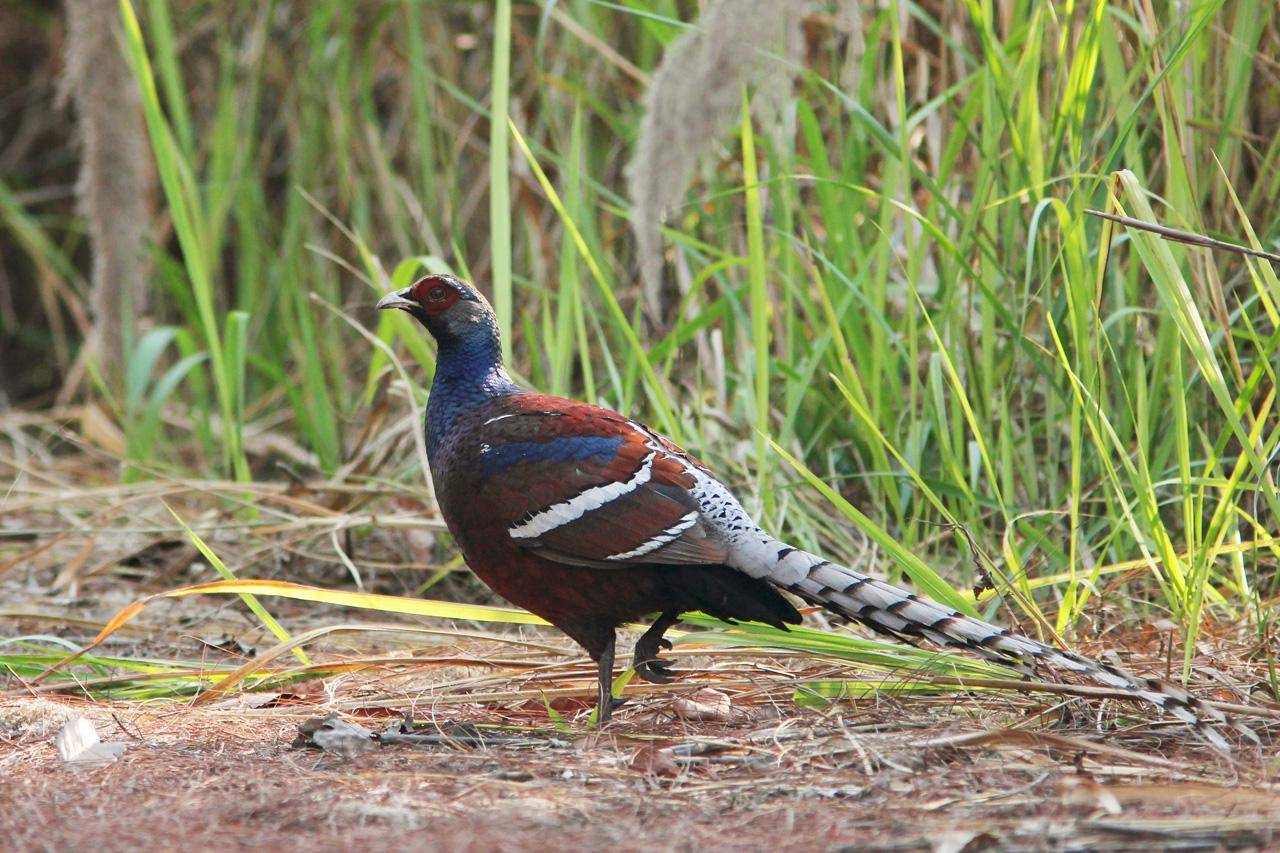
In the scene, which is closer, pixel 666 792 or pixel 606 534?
pixel 666 792

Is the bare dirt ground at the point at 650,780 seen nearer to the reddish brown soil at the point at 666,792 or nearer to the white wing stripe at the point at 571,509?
the reddish brown soil at the point at 666,792

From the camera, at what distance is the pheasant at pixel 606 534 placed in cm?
299

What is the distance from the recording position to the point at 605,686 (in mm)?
3027

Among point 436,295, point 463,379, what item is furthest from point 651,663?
point 436,295

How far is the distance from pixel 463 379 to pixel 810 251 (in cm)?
101

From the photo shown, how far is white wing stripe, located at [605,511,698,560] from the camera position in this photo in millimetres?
3016

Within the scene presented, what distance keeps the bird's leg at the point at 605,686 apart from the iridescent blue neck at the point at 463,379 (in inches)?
28.5

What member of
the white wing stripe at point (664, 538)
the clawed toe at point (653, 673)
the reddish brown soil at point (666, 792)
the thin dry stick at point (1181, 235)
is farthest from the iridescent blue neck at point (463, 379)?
the thin dry stick at point (1181, 235)

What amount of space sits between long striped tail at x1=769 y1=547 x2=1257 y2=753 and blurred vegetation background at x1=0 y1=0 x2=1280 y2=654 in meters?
0.18

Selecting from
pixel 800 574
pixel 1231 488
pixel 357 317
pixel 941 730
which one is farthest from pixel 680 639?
pixel 357 317

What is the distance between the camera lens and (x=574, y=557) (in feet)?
10.2

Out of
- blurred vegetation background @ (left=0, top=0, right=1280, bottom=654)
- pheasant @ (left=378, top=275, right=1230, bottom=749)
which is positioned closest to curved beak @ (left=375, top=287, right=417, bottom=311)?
blurred vegetation background @ (left=0, top=0, right=1280, bottom=654)

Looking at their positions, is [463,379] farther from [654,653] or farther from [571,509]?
[654,653]

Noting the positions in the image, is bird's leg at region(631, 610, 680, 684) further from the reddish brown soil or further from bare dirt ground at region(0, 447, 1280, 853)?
the reddish brown soil
